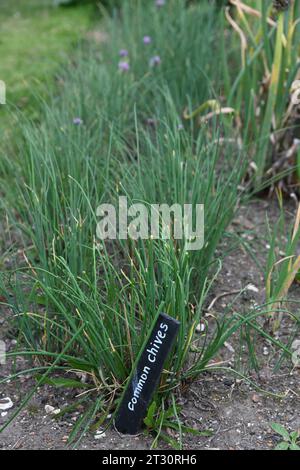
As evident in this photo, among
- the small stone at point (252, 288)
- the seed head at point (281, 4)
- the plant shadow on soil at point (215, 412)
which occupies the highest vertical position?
the seed head at point (281, 4)

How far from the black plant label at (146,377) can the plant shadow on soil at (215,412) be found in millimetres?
53

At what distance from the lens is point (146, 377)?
5.70 ft

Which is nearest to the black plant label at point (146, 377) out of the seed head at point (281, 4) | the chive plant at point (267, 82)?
the chive plant at point (267, 82)

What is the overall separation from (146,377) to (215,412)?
0.26m

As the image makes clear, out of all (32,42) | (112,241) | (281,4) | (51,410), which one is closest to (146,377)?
(51,410)

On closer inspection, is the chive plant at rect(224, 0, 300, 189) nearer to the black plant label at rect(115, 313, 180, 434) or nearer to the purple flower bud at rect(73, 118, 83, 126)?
the purple flower bud at rect(73, 118, 83, 126)

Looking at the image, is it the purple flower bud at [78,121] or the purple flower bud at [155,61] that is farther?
the purple flower bud at [155,61]

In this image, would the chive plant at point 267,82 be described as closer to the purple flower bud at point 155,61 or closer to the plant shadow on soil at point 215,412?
the purple flower bud at point 155,61

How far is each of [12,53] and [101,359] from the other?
2.90 metres

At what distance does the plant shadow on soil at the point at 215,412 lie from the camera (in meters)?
1.80

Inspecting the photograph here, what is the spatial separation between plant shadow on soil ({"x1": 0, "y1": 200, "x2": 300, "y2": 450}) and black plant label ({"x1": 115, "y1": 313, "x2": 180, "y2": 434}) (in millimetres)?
53

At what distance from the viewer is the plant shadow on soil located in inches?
70.9
